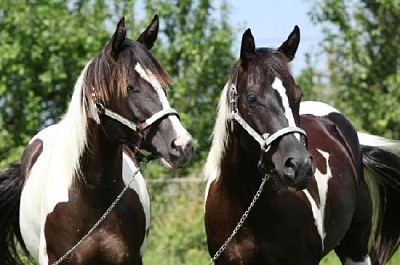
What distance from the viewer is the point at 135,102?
5.48 metres

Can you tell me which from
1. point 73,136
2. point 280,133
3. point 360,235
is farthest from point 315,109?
point 73,136

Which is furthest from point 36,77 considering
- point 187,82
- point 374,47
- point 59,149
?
point 59,149

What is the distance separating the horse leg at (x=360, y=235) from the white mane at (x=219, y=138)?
1473 millimetres

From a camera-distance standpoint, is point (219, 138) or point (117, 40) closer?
point (117, 40)

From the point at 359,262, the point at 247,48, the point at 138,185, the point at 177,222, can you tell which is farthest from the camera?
the point at 177,222

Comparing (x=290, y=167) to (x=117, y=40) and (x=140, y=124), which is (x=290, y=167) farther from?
(x=117, y=40)

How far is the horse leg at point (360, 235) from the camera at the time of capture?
715 cm

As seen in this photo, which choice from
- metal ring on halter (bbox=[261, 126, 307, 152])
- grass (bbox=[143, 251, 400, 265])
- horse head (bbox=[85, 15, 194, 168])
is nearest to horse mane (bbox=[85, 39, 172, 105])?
horse head (bbox=[85, 15, 194, 168])

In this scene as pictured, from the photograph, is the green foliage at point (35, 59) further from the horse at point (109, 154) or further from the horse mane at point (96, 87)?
the horse mane at point (96, 87)

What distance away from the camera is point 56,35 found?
1106 cm

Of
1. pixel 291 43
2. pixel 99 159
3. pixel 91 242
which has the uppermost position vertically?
pixel 291 43

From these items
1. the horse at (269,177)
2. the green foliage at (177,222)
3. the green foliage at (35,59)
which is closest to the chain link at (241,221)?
the horse at (269,177)

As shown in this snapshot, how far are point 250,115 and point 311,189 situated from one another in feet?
2.53

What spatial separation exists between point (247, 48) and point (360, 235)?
6.95ft
